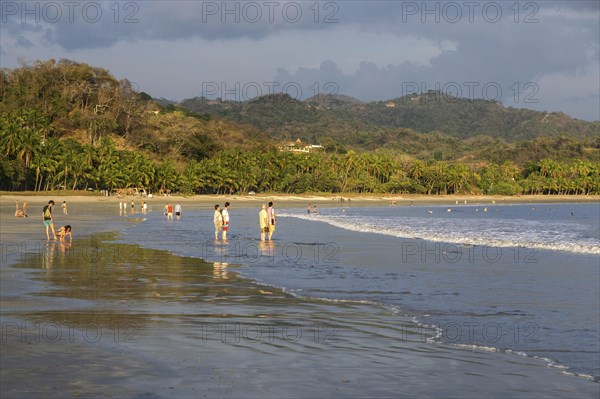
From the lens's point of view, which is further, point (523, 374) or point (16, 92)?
point (16, 92)

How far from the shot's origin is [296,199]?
12494 cm

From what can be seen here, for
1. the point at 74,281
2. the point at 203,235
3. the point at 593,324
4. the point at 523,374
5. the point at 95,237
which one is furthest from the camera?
the point at 203,235

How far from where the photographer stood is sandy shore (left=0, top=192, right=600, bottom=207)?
89050mm

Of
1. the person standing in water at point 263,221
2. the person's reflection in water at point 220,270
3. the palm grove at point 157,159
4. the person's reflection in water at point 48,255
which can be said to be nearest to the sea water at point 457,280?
the person's reflection in water at point 220,270

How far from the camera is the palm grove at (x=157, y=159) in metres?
102

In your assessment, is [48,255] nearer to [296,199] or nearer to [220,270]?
[220,270]

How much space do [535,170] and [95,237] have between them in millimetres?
177026

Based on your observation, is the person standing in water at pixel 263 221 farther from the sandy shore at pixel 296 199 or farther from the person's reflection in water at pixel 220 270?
the sandy shore at pixel 296 199

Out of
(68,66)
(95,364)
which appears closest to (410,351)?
(95,364)

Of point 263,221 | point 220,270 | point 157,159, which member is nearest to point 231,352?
point 220,270

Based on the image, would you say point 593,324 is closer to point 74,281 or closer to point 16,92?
point 74,281

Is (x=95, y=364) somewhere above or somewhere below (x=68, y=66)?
below

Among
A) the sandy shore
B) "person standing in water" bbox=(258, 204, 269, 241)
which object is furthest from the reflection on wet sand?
the sandy shore

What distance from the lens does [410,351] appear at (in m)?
10.5
